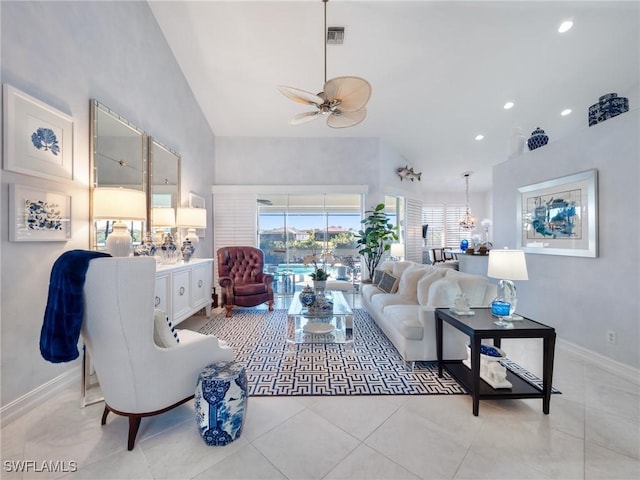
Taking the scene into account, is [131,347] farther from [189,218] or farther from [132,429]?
[189,218]

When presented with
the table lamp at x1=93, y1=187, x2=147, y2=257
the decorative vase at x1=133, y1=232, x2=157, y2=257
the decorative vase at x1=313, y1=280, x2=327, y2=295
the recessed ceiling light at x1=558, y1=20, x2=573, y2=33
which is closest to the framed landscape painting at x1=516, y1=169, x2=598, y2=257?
the recessed ceiling light at x1=558, y1=20, x2=573, y2=33

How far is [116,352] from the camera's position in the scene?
150 centimetres

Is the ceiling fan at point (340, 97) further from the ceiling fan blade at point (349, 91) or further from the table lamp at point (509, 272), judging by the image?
the table lamp at point (509, 272)

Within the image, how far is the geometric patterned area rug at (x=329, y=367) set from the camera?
87.3 inches

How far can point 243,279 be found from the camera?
189 inches

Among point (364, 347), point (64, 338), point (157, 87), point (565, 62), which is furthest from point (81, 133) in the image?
point (565, 62)

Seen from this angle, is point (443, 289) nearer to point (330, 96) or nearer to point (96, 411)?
point (330, 96)

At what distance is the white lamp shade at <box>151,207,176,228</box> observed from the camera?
348 centimetres

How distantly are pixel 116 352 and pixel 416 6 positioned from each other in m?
4.47

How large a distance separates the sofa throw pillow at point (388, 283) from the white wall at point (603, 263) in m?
1.75

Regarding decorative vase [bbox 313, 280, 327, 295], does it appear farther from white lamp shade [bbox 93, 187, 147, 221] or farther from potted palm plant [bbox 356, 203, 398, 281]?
potted palm plant [bbox 356, 203, 398, 281]

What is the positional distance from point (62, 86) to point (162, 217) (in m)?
1.70

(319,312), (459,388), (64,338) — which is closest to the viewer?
(64,338)

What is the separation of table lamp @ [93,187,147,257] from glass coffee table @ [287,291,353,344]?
5.78 ft
